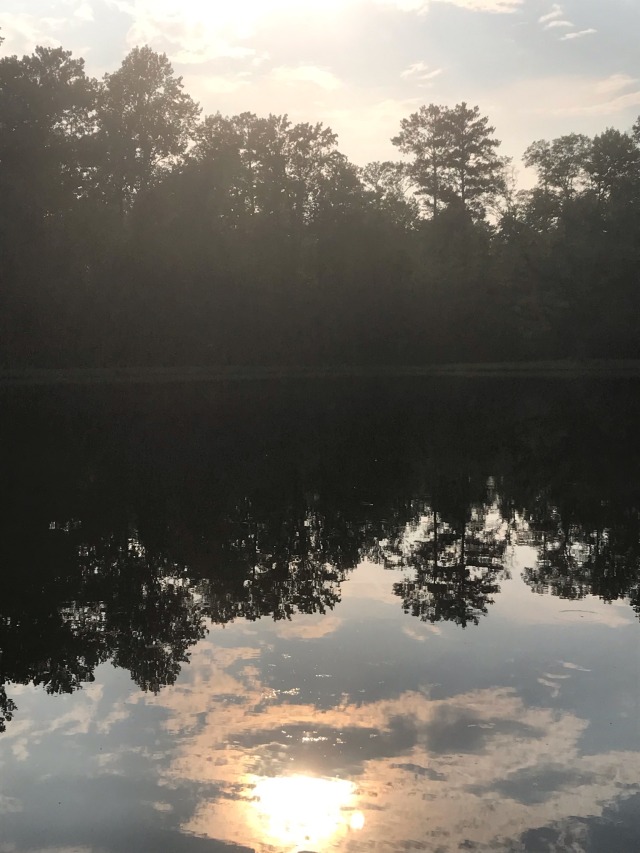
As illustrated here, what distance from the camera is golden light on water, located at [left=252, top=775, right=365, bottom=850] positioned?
5121 mm

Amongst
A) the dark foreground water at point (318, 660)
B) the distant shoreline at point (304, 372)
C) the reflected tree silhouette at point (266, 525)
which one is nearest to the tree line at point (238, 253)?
the distant shoreline at point (304, 372)

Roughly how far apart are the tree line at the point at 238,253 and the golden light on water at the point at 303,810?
189ft

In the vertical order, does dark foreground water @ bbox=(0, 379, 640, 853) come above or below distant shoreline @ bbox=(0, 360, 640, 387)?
below

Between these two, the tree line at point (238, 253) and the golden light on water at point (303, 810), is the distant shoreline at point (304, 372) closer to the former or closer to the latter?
the tree line at point (238, 253)

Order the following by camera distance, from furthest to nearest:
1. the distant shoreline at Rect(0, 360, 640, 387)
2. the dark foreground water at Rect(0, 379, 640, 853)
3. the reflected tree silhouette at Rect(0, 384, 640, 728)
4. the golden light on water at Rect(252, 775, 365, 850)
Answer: the distant shoreline at Rect(0, 360, 640, 387), the reflected tree silhouette at Rect(0, 384, 640, 728), the dark foreground water at Rect(0, 379, 640, 853), the golden light on water at Rect(252, 775, 365, 850)

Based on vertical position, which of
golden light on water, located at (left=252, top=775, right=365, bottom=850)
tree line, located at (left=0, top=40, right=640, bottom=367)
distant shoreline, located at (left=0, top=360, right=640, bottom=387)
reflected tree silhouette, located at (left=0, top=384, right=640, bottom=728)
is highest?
tree line, located at (left=0, top=40, right=640, bottom=367)

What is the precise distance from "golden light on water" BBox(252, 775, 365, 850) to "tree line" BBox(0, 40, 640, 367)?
57530mm

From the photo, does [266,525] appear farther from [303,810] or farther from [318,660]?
[303,810]

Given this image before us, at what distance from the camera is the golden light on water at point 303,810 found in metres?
5.12

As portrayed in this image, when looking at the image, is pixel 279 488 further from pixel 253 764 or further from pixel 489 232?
pixel 489 232

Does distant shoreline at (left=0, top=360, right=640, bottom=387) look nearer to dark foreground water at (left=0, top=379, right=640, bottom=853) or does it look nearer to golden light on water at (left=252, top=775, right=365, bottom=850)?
dark foreground water at (left=0, top=379, right=640, bottom=853)

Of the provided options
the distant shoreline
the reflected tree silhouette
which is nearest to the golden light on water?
the reflected tree silhouette

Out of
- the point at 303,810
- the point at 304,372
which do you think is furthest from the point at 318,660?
the point at 304,372

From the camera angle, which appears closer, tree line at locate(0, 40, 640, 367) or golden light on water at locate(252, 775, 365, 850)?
golden light on water at locate(252, 775, 365, 850)
